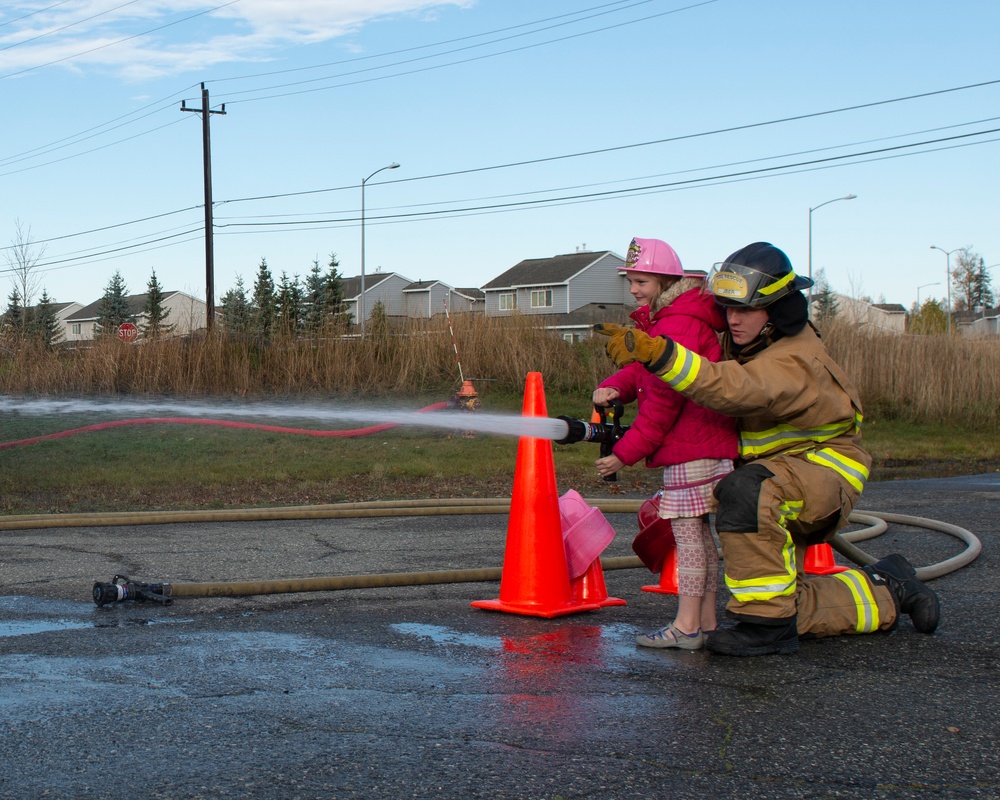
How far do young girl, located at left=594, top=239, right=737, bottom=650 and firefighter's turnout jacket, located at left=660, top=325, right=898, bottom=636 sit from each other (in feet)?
0.50

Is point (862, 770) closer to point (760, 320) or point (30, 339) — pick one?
point (760, 320)

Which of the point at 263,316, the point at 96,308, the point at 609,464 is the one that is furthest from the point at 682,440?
the point at 96,308

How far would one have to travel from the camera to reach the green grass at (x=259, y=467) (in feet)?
35.8

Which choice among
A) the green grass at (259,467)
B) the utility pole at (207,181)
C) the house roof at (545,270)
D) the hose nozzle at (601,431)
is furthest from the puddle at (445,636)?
the house roof at (545,270)

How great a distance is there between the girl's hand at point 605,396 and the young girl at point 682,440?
221mm

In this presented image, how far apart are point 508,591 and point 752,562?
137 centimetres

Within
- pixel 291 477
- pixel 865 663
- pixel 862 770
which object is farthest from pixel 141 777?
pixel 291 477

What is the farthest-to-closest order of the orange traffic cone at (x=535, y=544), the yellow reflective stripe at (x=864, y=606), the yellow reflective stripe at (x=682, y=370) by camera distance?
1. the orange traffic cone at (x=535, y=544)
2. the yellow reflective stripe at (x=864, y=606)
3. the yellow reflective stripe at (x=682, y=370)

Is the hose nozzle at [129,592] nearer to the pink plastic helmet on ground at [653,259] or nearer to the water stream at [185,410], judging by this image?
the water stream at [185,410]

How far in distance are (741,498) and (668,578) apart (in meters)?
1.63

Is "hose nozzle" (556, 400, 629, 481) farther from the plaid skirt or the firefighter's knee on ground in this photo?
the firefighter's knee on ground

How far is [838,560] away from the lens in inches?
270

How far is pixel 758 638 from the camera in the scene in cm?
411

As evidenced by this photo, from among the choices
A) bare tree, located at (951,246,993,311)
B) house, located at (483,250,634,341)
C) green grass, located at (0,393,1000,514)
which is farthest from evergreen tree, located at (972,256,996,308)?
green grass, located at (0,393,1000,514)
